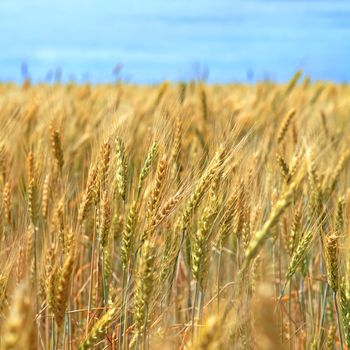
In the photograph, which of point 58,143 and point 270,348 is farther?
point 58,143

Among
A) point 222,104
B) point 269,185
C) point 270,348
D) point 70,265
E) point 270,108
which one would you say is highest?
point 222,104

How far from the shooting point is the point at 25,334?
879mm

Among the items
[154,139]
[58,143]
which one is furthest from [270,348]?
[58,143]

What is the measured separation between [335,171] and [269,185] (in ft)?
0.86

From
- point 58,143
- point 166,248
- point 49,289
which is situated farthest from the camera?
point 58,143

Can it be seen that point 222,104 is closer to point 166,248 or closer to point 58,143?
point 58,143

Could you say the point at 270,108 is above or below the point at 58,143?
above

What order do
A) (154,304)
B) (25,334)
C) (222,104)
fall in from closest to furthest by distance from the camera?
1. (25,334)
2. (154,304)
3. (222,104)

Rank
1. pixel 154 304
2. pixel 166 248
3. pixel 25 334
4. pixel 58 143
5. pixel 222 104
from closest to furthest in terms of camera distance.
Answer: pixel 25 334 → pixel 154 304 → pixel 166 248 → pixel 58 143 → pixel 222 104

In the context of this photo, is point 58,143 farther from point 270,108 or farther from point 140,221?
point 270,108

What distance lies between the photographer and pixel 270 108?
4965 millimetres

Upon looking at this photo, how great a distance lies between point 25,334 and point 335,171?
6.29 feet

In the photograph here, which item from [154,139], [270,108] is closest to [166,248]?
[154,139]

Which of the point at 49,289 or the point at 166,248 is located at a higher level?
the point at 166,248
